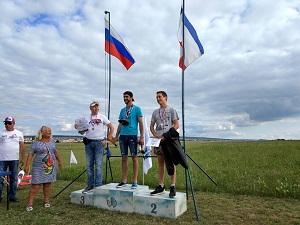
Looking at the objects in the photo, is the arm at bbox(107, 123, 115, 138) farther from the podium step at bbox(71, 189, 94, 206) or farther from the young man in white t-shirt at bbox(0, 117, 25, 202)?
the young man in white t-shirt at bbox(0, 117, 25, 202)

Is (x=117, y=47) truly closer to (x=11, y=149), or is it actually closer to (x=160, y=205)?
(x=11, y=149)

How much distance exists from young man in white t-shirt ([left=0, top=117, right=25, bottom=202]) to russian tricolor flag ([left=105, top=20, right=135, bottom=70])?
11.9 feet

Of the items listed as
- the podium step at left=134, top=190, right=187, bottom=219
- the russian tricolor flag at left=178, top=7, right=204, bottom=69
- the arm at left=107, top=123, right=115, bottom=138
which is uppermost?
the russian tricolor flag at left=178, top=7, right=204, bottom=69

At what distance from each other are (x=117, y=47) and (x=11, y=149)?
431cm

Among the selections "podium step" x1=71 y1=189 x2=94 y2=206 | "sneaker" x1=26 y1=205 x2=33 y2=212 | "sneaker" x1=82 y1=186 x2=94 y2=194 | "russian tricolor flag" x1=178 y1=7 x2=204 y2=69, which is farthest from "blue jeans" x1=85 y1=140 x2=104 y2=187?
"russian tricolor flag" x1=178 y1=7 x2=204 y2=69

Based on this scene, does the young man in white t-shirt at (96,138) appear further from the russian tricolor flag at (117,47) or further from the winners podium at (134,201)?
the russian tricolor flag at (117,47)

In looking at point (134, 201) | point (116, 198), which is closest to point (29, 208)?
point (116, 198)

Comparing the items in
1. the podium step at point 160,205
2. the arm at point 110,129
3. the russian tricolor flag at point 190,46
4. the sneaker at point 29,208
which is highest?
the russian tricolor flag at point 190,46

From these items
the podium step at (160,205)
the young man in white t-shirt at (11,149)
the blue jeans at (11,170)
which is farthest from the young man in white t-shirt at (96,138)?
the blue jeans at (11,170)

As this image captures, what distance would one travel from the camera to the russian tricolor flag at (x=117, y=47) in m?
8.81

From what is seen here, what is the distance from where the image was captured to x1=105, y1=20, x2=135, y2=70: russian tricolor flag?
881 centimetres

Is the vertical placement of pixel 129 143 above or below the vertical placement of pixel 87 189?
above

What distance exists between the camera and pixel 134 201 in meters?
6.13

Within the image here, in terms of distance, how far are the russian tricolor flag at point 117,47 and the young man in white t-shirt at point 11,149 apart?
11.9 ft
